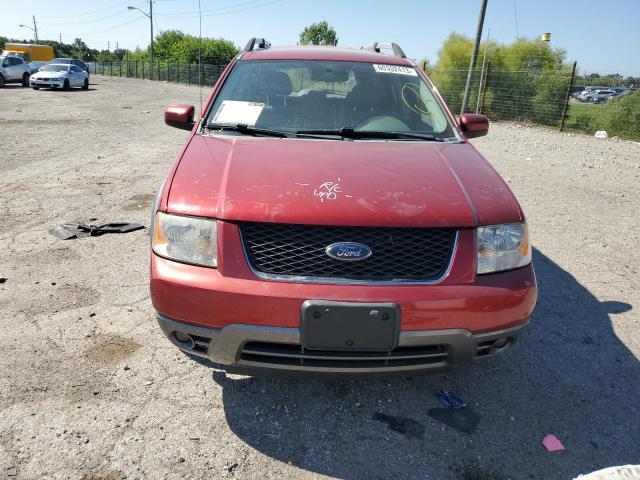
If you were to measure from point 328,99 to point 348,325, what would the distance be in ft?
6.36

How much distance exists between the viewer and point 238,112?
3232mm

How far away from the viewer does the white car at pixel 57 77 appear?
937 inches

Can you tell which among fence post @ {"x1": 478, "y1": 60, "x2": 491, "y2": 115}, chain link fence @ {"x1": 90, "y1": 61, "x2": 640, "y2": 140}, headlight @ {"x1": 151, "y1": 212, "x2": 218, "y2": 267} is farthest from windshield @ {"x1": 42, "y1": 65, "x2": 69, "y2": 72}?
headlight @ {"x1": 151, "y1": 212, "x2": 218, "y2": 267}

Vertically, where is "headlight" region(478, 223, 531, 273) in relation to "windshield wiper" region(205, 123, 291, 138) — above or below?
below

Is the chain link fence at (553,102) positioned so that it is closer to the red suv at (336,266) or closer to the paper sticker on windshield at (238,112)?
the paper sticker on windshield at (238,112)

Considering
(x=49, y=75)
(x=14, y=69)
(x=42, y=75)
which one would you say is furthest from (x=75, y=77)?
(x=14, y=69)

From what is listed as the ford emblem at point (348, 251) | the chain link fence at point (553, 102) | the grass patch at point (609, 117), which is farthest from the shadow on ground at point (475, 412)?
the grass patch at point (609, 117)

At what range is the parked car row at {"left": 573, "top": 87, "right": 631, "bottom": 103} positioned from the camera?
14836 mm

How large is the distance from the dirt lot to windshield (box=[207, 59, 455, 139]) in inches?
60.2

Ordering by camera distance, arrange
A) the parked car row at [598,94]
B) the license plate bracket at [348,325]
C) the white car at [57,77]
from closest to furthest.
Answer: the license plate bracket at [348,325] → the parked car row at [598,94] → the white car at [57,77]

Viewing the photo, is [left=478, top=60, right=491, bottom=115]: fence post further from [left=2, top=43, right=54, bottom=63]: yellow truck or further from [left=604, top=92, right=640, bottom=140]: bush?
[left=2, top=43, right=54, bottom=63]: yellow truck

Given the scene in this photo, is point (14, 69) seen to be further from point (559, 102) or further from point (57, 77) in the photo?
point (559, 102)

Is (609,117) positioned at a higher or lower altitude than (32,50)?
lower

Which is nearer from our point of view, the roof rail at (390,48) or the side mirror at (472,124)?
the side mirror at (472,124)
